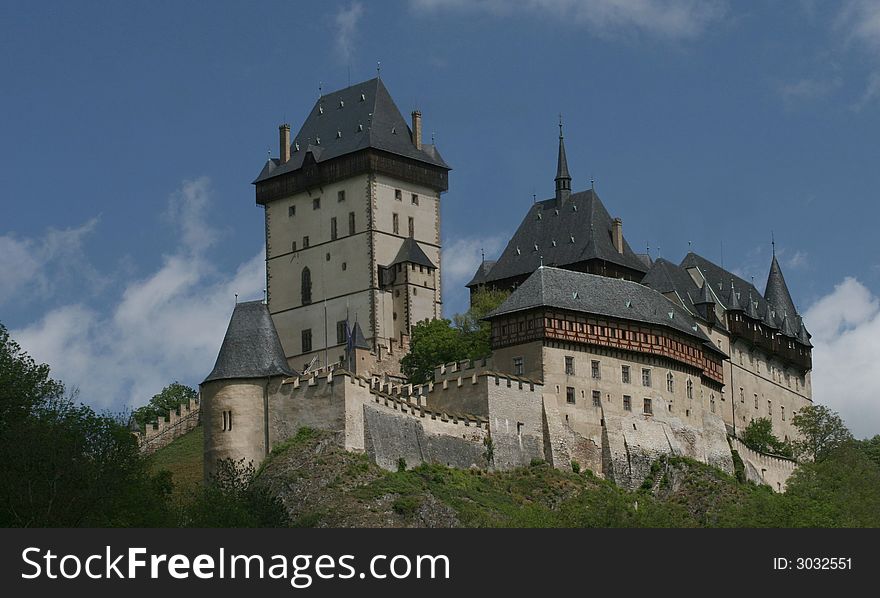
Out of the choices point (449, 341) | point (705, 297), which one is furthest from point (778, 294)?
point (449, 341)

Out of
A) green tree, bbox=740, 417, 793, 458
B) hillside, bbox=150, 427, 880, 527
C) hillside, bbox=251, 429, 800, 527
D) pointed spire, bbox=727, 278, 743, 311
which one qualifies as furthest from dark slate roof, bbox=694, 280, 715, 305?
hillside, bbox=251, 429, 800, 527

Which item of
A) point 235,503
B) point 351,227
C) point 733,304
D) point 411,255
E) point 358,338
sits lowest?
point 235,503

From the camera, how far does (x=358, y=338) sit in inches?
4710

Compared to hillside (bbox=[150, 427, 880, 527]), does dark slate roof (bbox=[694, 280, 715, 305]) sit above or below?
above

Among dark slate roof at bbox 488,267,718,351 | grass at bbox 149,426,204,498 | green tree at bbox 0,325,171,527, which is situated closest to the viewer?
green tree at bbox 0,325,171,527

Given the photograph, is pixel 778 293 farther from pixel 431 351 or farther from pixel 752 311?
pixel 431 351

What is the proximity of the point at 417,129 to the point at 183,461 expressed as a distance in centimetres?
3043

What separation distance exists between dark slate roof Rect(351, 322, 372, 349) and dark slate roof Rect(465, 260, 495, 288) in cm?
633

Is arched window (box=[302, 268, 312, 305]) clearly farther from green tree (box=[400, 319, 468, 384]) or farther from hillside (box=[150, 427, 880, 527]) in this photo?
hillside (box=[150, 427, 880, 527])

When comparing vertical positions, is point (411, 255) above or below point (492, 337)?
above

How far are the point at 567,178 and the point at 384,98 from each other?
11.6 m

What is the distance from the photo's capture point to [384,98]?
130 metres

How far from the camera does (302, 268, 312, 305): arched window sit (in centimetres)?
12650

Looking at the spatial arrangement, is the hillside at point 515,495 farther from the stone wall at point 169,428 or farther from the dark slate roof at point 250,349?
the dark slate roof at point 250,349
